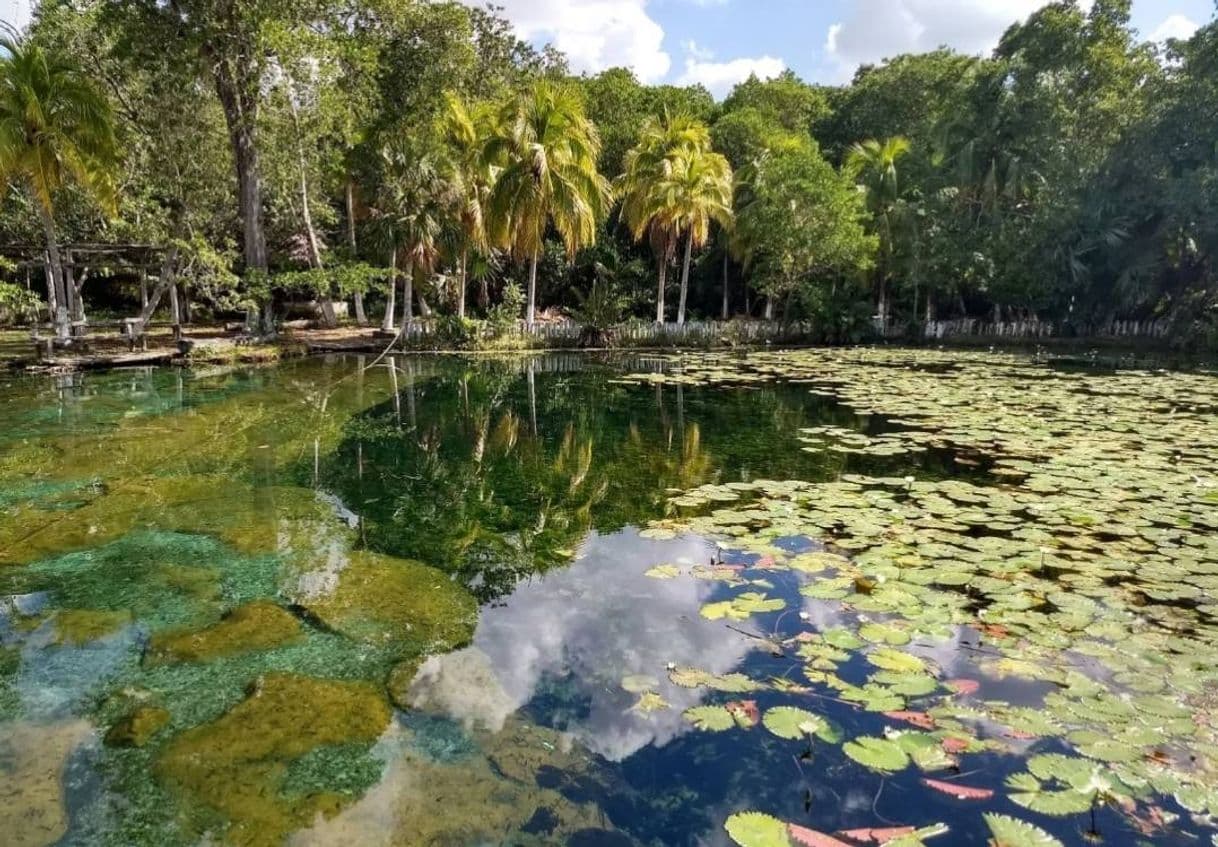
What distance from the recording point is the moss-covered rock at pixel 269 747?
2904mm

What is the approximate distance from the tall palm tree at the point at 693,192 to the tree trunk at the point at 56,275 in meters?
14.6

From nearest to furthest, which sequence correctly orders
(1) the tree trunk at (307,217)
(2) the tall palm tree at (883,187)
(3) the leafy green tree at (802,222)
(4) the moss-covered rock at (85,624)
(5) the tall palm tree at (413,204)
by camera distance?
(4) the moss-covered rock at (85,624)
(1) the tree trunk at (307,217)
(5) the tall palm tree at (413,204)
(3) the leafy green tree at (802,222)
(2) the tall palm tree at (883,187)

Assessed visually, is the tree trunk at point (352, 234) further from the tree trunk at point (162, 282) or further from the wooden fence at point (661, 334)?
the tree trunk at point (162, 282)

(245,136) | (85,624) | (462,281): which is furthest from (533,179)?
(85,624)

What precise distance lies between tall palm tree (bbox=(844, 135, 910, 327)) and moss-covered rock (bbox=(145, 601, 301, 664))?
80.6ft

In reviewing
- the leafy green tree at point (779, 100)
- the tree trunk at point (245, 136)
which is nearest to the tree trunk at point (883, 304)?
the leafy green tree at point (779, 100)

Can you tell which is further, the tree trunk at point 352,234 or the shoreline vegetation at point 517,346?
the tree trunk at point 352,234

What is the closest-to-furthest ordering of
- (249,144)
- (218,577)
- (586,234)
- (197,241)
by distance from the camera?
(218,577) → (197,241) → (249,144) → (586,234)

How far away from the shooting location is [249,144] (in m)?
19.3

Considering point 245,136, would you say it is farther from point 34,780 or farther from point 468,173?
point 34,780

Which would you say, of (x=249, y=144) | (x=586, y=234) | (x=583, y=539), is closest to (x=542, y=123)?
(x=586, y=234)

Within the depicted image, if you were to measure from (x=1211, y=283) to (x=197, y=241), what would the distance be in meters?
27.7

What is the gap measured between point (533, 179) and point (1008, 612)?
1767 cm

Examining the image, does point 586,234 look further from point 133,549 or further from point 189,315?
point 133,549
